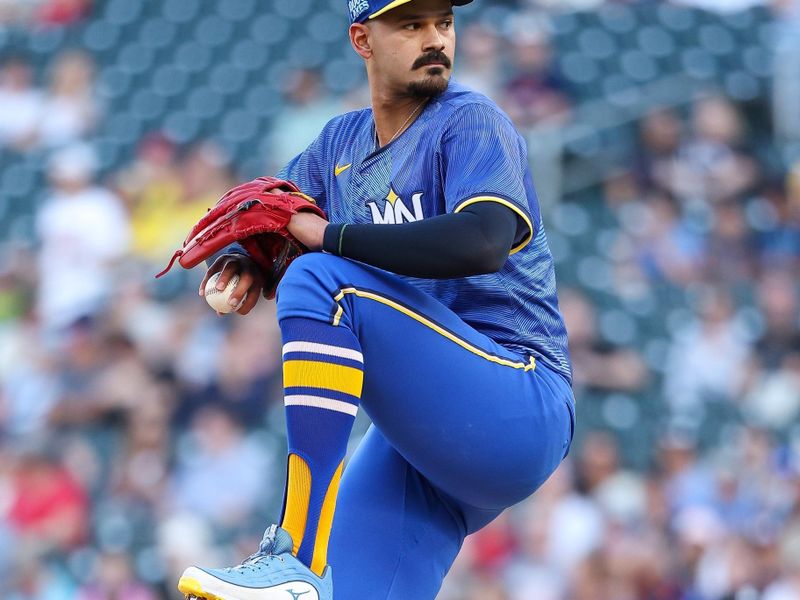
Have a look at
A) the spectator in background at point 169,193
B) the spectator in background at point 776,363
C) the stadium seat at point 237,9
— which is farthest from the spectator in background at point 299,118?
the spectator in background at point 776,363

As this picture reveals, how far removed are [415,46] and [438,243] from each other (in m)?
0.54

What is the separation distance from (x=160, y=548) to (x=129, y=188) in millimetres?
2557

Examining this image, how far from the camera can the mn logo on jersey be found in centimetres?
298

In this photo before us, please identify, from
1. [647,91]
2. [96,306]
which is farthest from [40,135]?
[647,91]

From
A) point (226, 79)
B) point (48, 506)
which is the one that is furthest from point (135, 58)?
point (48, 506)

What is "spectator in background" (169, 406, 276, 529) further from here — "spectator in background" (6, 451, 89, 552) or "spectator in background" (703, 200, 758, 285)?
"spectator in background" (703, 200, 758, 285)

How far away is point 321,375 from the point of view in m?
2.63

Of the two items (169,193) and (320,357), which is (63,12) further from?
(320,357)

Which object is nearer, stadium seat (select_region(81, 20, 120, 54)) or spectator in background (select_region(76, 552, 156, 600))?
spectator in background (select_region(76, 552, 156, 600))

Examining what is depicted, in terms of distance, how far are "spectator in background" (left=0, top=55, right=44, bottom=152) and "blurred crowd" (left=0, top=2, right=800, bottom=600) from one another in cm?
114

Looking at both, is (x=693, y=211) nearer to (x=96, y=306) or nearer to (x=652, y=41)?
(x=652, y=41)

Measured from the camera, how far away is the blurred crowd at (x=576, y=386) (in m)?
Result: 5.97

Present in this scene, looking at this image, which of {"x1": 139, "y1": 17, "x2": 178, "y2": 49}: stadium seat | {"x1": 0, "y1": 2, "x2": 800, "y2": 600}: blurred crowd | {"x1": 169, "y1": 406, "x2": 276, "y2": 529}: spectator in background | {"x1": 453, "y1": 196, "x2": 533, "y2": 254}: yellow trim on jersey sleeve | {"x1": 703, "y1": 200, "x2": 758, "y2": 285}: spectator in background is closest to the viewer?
{"x1": 453, "y1": 196, "x2": 533, "y2": 254}: yellow trim on jersey sleeve

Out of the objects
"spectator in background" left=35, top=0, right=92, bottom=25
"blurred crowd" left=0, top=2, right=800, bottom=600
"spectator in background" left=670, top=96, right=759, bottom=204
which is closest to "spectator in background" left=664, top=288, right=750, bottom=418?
"blurred crowd" left=0, top=2, right=800, bottom=600
